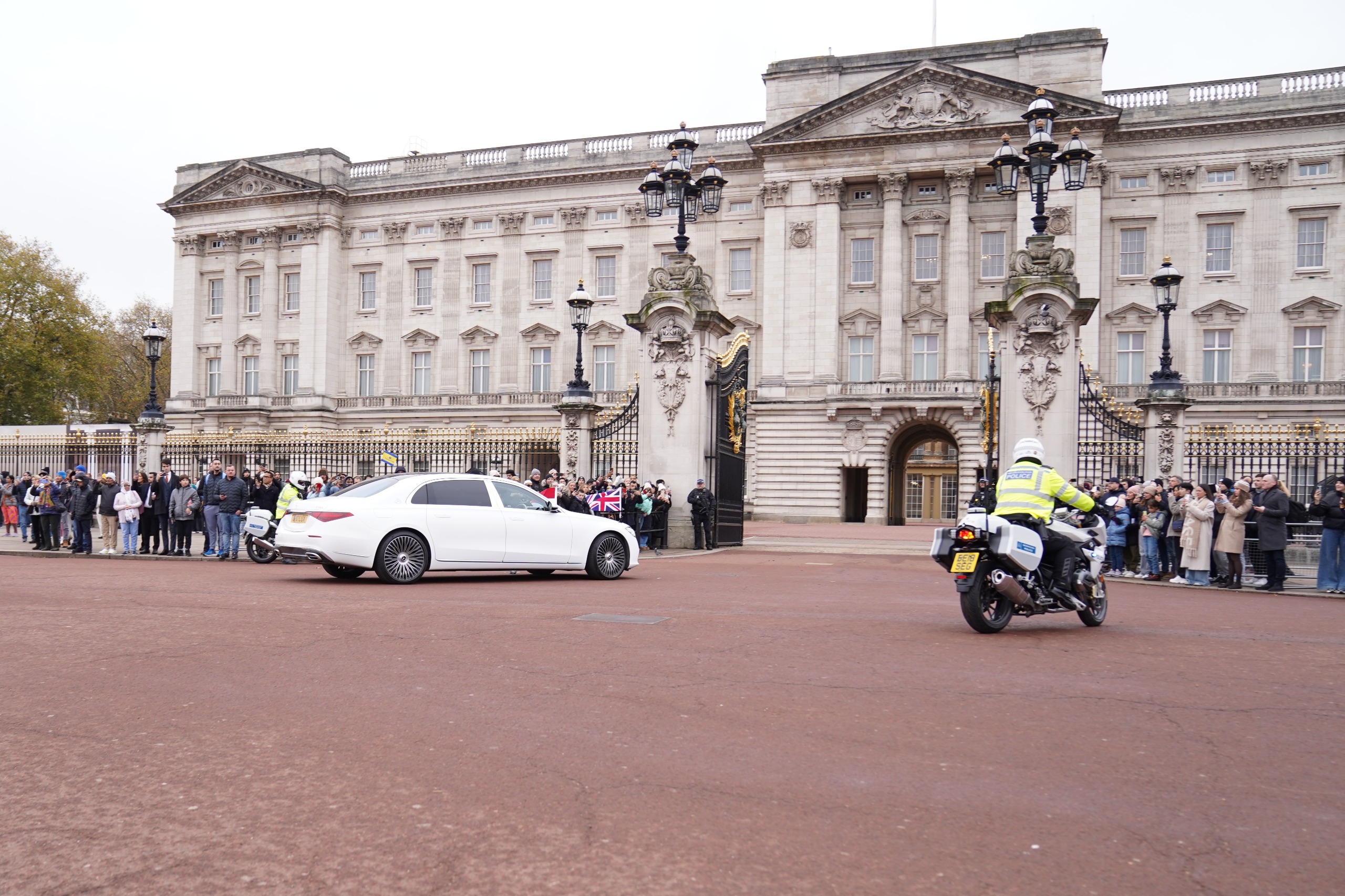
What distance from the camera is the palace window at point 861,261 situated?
171 ft

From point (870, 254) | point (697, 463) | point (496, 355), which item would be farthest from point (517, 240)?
point (697, 463)

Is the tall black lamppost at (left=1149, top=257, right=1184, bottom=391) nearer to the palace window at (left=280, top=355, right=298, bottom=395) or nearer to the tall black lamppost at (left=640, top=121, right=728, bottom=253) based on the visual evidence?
the tall black lamppost at (left=640, top=121, right=728, bottom=253)

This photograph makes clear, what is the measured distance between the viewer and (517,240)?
193 ft

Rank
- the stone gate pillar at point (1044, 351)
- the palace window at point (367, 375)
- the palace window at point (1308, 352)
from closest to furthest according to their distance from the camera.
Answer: the stone gate pillar at point (1044, 351), the palace window at point (1308, 352), the palace window at point (367, 375)

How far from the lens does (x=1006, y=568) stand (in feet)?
32.2

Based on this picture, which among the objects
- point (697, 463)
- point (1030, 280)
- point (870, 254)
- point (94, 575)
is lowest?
point (94, 575)

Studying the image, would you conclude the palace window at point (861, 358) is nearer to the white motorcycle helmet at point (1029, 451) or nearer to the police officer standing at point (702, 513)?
the police officer standing at point (702, 513)

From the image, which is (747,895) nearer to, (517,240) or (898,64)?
(898,64)

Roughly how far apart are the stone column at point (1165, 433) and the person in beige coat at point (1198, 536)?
576 cm

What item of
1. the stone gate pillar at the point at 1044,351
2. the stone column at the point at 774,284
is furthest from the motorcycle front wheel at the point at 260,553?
the stone column at the point at 774,284

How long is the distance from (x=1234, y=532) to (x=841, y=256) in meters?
37.7

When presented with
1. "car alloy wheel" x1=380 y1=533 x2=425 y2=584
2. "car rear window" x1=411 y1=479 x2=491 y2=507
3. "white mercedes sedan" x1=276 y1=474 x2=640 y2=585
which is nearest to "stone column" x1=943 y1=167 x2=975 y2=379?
"white mercedes sedan" x1=276 y1=474 x2=640 y2=585

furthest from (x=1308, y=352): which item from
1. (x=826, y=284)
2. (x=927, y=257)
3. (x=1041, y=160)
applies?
(x=1041, y=160)

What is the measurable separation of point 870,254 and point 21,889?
5096 centimetres
